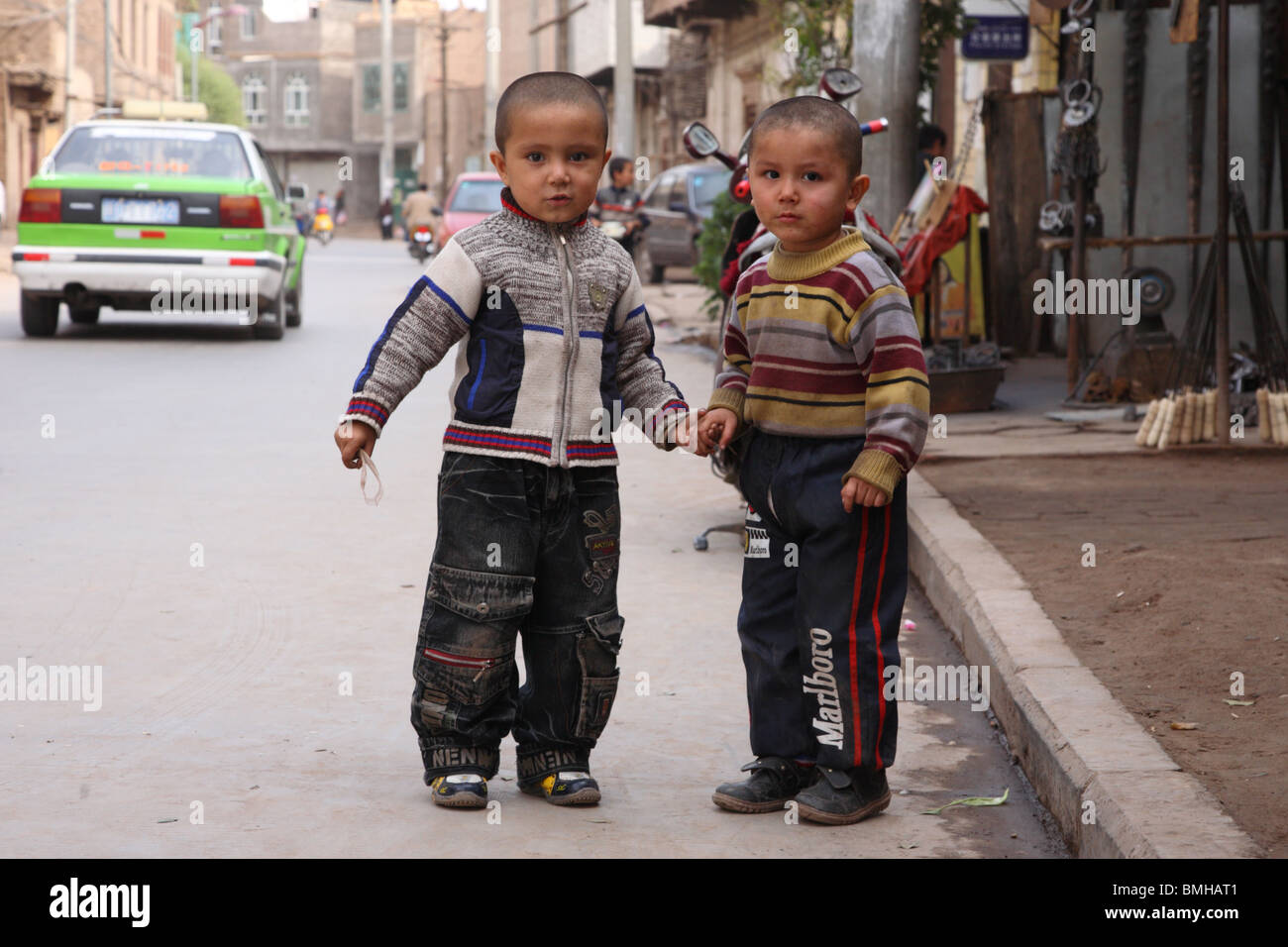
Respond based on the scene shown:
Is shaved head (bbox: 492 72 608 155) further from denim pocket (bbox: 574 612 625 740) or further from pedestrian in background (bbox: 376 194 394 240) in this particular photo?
pedestrian in background (bbox: 376 194 394 240)

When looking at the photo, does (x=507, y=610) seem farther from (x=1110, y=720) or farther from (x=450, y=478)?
(x=1110, y=720)

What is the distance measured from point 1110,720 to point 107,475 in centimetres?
527

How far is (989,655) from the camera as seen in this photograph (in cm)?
449

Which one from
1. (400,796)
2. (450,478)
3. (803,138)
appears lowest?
(400,796)

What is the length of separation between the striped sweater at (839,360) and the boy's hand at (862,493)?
14 mm

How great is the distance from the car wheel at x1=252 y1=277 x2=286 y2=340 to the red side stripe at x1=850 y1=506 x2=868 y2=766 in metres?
11.4

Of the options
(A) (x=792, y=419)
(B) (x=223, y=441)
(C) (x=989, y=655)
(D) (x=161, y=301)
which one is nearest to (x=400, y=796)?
(A) (x=792, y=419)

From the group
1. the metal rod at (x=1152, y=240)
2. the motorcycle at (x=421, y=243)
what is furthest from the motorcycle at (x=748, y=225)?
the motorcycle at (x=421, y=243)

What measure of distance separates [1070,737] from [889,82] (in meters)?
6.45

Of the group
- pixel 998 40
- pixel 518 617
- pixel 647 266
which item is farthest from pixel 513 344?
pixel 647 266

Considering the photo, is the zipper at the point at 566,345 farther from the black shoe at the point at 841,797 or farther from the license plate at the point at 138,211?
the license plate at the point at 138,211

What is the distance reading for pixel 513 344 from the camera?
354cm

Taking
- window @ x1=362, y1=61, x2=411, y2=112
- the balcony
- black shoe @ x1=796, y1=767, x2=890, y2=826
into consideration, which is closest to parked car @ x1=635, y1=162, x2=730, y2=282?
the balcony

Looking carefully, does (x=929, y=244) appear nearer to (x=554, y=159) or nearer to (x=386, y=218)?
(x=554, y=159)
